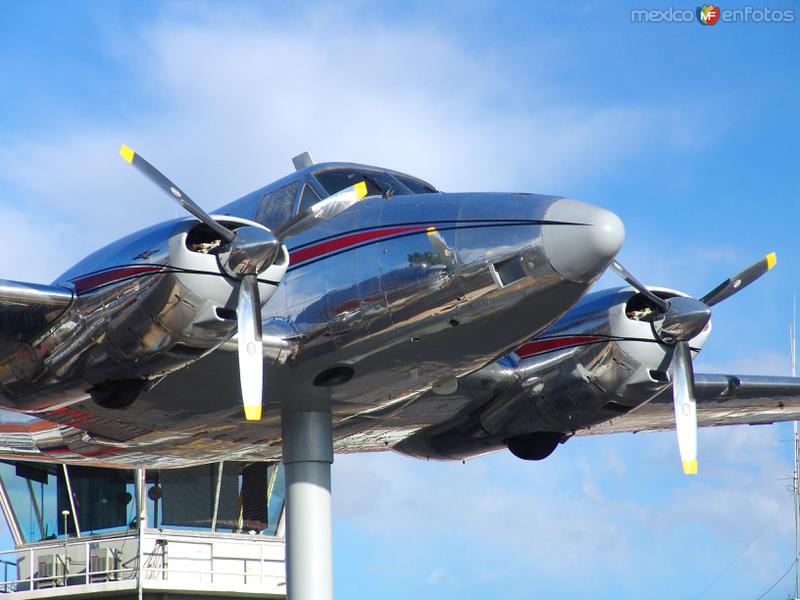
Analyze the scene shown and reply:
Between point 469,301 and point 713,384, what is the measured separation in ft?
24.5

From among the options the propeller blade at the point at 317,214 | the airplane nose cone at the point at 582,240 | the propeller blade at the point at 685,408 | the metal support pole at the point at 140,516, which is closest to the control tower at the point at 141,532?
the metal support pole at the point at 140,516

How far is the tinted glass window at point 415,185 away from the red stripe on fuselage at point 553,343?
10.6 feet

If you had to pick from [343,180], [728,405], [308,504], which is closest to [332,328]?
[343,180]

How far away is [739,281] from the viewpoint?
1975 cm

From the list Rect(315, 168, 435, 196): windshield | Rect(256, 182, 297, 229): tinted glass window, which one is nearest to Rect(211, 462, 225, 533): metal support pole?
Rect(256, 182, 297, 229): tinted glass window

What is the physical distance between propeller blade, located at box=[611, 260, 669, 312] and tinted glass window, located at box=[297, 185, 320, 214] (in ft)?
15.2

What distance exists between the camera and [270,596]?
3225 cm

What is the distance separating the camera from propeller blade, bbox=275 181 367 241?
51.4 feet

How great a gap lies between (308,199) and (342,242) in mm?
873

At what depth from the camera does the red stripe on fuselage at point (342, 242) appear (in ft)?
51.7

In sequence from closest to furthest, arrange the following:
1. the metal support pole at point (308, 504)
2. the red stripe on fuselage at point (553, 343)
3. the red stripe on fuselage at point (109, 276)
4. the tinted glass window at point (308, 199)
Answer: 1. the red stripe on fuselage at point (109, 276)
2. the tinted glass window at point (308, 199)
3. the metal support pole at point (308, 504)
4. the red stripe on fuselage at point (553, 343)

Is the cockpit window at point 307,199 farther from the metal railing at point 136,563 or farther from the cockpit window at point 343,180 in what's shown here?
the metal railing at point 136,563

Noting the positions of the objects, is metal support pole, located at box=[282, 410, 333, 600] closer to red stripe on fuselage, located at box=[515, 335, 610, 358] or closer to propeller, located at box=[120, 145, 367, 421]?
propeller, located at box=[120, 145, 367, 421]

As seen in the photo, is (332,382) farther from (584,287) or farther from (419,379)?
(584,287)
